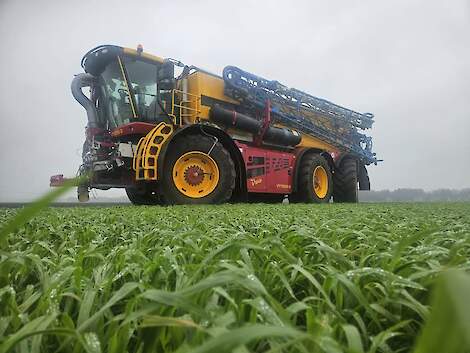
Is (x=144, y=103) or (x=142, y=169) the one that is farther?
(x=144, y=103)

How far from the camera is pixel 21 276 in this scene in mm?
1092

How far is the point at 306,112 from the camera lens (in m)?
10.0

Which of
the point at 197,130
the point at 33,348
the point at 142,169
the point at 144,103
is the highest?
the point at 144,103

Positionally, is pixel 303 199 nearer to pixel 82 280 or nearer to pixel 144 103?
pixel 144 103

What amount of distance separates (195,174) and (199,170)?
0.10 m

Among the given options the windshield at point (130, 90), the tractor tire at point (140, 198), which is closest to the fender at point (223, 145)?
the windshield at point (130, 90)

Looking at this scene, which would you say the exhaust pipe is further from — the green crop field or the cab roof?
the green crop field

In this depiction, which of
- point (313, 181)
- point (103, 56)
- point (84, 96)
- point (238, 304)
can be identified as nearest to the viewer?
point (238, 304)

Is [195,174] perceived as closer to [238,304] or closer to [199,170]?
[199,170]

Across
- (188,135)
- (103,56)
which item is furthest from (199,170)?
(103,56)

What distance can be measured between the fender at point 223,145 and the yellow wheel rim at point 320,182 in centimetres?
260

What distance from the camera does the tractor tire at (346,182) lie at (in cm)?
1005

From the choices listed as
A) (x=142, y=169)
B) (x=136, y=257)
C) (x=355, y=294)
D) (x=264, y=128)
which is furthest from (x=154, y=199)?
(x=355, y=294)

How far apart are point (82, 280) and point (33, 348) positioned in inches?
17.3
